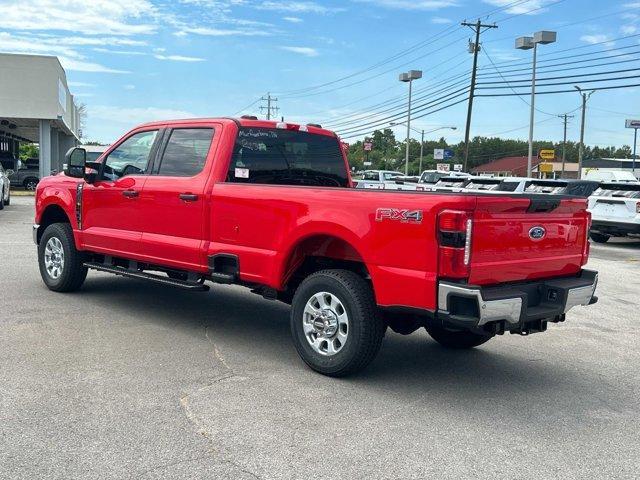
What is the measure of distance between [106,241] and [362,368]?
11.7 ft

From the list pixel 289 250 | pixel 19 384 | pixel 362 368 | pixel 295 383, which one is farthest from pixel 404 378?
pixel 19 384

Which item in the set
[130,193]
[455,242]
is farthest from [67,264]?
[455,242]

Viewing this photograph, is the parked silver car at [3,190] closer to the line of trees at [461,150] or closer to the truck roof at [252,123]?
the truck roof at [252,123]

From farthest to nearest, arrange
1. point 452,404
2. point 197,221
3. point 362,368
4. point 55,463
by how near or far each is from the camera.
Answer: point 197,221, point 362,368, point 452,404, point 55,463

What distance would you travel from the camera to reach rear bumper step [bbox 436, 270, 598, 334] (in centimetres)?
450

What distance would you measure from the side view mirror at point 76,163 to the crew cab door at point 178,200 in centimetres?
107

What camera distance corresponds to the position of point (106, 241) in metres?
7.39

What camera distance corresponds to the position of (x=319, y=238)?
5535 millimetres

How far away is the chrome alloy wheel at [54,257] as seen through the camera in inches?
321

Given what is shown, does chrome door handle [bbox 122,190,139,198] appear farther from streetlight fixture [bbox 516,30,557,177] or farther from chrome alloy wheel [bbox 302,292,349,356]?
streetlight fixture [bbox 516,30,557,177]

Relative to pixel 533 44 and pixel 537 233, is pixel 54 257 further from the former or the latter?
pixel 533 44

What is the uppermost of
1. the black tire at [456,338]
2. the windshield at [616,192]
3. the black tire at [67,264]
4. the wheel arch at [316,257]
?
the windshield at [616,192]

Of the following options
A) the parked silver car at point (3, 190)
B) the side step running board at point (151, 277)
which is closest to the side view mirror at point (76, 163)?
the side step running board at point (151, 277)

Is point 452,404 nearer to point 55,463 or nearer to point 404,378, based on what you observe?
point 404,378
